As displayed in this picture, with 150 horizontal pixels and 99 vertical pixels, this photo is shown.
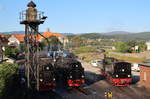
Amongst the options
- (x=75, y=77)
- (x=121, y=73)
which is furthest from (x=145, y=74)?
(x=75, y=77)

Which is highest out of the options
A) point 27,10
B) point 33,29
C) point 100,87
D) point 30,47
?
point 27,10

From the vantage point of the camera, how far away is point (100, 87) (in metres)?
35.2

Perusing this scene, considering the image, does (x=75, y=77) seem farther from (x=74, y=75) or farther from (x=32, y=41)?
(x=32, y=41)

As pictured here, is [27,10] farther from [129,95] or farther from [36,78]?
[129,95]

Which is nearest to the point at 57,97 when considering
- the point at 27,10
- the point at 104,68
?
the point at 27,10

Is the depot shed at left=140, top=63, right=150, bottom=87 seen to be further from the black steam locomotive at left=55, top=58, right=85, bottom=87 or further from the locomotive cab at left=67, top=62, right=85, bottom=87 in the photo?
the locomotive cab at left=67, top=62, right=85, bottom=87

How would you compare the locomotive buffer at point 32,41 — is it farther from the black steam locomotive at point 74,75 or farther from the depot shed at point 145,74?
the depot shed at point 145,74

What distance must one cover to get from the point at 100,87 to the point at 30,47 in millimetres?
11401

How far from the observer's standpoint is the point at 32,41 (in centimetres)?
2916

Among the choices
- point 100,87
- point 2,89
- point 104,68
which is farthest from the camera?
point 104,68

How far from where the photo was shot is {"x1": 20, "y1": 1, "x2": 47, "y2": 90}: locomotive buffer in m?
28.5

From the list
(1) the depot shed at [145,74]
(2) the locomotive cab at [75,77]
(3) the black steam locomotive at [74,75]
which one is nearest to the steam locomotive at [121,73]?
(1) the depot shed at [145,74]

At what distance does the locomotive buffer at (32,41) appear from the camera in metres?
28.5

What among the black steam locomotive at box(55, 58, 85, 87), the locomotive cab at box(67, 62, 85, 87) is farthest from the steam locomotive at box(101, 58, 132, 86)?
the locomotive cab at box(67, 62, 85, 87)
